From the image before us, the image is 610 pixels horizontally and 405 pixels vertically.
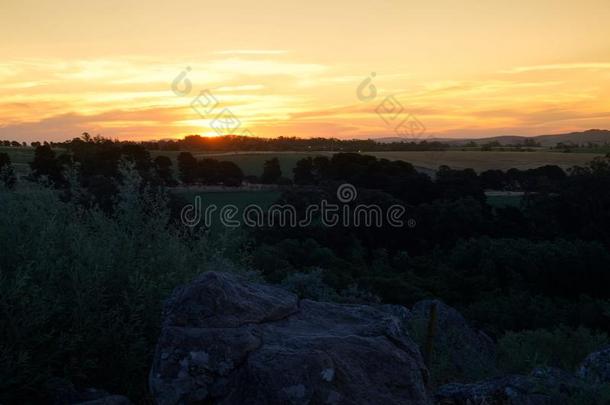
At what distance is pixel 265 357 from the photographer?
360 cm

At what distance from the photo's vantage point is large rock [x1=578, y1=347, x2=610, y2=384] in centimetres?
651

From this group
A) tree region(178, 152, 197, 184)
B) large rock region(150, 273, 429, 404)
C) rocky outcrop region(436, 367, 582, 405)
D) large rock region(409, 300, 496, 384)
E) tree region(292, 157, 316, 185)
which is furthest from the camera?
tree region(178, 152, 197, 184)

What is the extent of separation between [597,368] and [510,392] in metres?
2.38

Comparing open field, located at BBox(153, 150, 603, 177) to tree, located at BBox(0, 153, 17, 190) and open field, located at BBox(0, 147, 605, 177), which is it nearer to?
open field, located at BBox(0, 147, 605, 177)

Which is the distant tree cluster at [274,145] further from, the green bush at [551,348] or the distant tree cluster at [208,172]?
the green bush at [551,348]

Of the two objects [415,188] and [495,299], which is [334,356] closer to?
[495,299]

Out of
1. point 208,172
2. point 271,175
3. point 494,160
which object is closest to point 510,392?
point 208,172

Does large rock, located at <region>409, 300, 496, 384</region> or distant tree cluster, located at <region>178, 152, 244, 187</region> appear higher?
distant tree cluster, located at <region>178, 152, 244, 187</region>

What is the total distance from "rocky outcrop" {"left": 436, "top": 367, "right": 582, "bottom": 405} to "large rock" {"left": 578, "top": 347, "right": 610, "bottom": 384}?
4.60ft

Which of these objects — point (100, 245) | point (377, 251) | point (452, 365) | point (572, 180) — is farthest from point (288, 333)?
point (572, 180)

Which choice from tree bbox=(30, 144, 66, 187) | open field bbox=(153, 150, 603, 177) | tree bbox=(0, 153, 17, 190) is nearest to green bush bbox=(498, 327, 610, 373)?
tree bbox=(0, 153, 17, 190)

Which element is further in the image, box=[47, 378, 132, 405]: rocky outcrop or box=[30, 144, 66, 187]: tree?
box=[30, 144, 66, 187]: tree

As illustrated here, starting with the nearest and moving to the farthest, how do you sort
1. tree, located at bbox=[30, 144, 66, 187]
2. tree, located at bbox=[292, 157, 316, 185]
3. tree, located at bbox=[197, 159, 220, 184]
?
tree, located at bbox=[30, 144, 66, 187]
tree, located at bbox=[292, 157, 316, 185]
tree, located at bbox=[197, 159, 220, 184]

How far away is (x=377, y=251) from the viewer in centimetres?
2734
